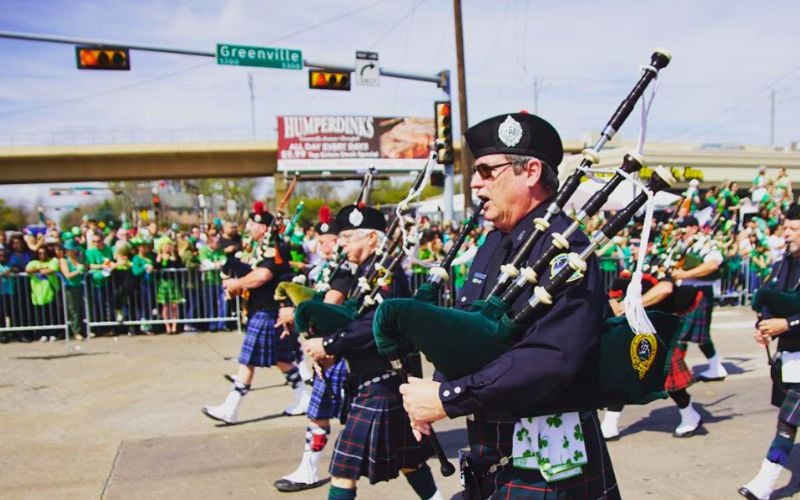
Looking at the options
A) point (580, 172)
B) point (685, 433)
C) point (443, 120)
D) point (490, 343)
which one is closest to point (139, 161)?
point (443, 120)

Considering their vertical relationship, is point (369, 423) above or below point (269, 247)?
below

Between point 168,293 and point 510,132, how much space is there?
9043 mm

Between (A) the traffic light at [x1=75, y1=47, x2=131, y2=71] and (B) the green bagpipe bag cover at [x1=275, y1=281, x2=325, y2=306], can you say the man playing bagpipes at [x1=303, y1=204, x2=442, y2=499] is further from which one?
(A) the traffic light at [x1=75, y1=47, x2=131, y2=71]

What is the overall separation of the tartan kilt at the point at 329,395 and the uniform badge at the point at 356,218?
36.5 inches

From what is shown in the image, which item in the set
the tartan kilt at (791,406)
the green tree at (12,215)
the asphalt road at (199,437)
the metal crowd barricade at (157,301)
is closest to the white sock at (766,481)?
the asphalt road at (199,437)

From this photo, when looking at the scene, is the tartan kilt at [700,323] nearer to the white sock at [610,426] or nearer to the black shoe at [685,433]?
the black shoe at [685,433]

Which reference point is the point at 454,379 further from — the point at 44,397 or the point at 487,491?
the point at 44,397

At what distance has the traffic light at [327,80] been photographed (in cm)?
1239

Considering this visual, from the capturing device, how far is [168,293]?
1013 cm

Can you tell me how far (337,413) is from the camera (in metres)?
4.32

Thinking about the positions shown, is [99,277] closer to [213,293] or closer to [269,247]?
[213,293]

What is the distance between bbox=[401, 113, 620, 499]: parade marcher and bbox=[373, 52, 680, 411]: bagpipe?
4 centimetres

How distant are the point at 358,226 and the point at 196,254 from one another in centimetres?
736

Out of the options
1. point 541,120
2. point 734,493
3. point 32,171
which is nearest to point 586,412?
point 541,120
